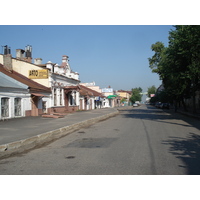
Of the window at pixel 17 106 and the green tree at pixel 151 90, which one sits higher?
the green tree at pixel 151 90

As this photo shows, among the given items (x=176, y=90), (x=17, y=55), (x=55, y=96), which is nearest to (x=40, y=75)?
(x=55, y=96)

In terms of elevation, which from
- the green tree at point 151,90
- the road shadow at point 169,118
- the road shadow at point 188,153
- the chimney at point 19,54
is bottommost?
the road shadow at point 188,153

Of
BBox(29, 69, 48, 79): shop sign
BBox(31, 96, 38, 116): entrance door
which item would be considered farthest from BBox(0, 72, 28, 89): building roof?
BBox(29, 69, 48, 79): shop sign

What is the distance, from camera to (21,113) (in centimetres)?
2269

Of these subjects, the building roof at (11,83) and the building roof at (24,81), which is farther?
the building roof at (24,81)

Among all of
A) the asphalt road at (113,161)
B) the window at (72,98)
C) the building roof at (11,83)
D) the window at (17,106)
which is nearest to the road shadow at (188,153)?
the asphalt road at (113,161)

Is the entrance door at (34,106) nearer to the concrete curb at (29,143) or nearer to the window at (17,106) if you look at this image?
the window at (17,106)

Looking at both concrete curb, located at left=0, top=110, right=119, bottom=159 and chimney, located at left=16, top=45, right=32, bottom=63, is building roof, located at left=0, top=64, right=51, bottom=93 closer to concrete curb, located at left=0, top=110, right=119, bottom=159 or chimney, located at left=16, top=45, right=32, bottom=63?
chimney, located at left=16, top=45, right=32, bottom=63

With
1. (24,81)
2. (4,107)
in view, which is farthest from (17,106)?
(24,81)

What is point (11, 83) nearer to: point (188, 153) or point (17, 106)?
point (17, 106)

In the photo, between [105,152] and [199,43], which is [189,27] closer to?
[199,43]

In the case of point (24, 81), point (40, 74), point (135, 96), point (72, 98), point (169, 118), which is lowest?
point (169, 118)

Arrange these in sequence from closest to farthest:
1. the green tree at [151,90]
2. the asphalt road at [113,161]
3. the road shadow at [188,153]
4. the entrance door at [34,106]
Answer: the asphalt road at [113,161] → the road shadow at [188,153] → the entrance door at [34,106] → the green tree at [151,90]
